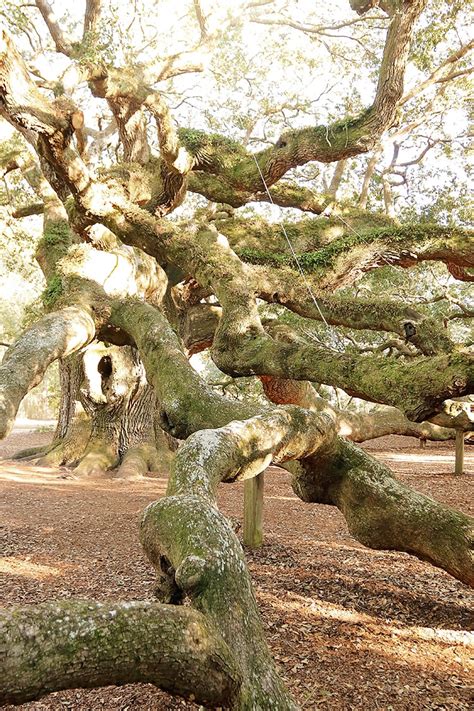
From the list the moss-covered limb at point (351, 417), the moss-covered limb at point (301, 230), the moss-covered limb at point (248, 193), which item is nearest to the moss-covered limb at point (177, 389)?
the moss-covered limb at point (351, 417)

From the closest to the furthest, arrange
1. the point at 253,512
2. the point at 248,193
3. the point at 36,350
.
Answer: the point at 36,350
the point at 253,512
the point at 248,193

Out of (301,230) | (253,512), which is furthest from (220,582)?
(301,230)

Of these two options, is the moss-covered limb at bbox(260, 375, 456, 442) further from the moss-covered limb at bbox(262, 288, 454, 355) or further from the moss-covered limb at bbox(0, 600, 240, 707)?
the moss-covered limb at bbox(0, 600, 240, 707)

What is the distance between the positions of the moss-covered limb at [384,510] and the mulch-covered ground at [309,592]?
21.5 inches

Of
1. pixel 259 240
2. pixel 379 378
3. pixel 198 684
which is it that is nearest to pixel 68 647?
pixel 198 684

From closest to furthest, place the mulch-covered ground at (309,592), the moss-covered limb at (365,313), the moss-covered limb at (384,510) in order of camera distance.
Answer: the mulch-covered ground at (309,592) < the moss-covered limb at (384,510) < the moss-covered limb at (365,313)

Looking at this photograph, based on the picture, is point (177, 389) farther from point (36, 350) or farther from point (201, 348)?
point (201, 348)

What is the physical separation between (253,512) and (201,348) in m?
7.16

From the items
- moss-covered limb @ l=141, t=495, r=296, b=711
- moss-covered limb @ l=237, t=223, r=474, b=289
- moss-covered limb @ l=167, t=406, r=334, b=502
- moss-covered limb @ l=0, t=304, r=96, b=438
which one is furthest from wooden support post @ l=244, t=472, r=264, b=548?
moss-covered limb @ l=237, t=223, r=474, b=289

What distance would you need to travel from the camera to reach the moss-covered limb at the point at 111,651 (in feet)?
5.06

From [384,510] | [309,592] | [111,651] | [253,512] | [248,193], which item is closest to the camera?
[111,651]

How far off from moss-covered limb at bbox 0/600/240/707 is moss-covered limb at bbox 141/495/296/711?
18 cm

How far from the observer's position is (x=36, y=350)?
18.1 ft

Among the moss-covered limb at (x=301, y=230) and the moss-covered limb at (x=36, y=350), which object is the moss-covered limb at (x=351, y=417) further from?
the moss-covered limb at (x=36, y=350)
